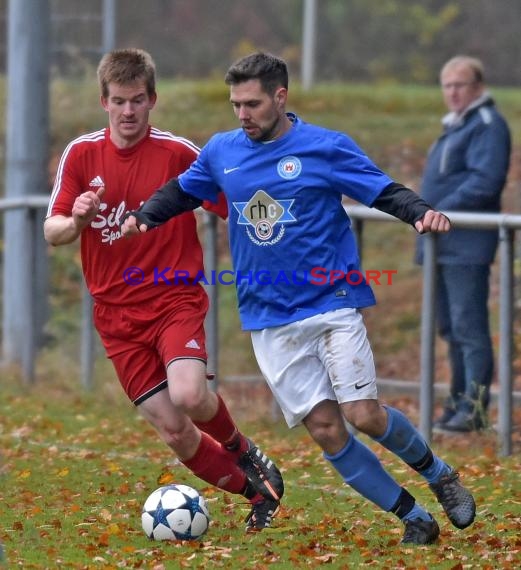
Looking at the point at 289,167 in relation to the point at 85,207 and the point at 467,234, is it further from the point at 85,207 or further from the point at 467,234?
the point at 467,234

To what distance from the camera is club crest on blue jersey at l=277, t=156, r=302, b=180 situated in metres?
6.71

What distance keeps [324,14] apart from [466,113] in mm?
32189

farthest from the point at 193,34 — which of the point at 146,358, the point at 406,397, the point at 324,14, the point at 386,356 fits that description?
the point at 146,358

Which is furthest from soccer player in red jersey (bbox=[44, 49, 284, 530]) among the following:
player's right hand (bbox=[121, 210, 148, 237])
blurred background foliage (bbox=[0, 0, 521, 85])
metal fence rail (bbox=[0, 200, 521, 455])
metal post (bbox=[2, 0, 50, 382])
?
blurred background foliage (bbox=[0, 0, 521, 85])

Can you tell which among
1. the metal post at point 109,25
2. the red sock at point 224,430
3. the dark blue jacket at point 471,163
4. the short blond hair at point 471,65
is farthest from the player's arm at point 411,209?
the metal post at point 109,25

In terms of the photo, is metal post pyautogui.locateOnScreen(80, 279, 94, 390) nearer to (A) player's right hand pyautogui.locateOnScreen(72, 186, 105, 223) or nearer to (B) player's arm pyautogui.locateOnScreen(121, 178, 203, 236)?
(B) player's arm pyautogui.locateOnScreen(121, 178, 203, 236)

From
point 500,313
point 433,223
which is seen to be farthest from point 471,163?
point 433,223

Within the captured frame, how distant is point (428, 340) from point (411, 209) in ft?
9.73

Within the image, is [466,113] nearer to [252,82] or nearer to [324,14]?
[252,82]

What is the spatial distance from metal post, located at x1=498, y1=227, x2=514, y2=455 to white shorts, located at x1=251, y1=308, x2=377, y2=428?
247cm

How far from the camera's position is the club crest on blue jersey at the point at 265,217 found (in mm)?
6715

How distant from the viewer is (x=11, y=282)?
503 inches

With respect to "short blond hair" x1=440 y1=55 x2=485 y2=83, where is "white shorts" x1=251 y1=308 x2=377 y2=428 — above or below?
below

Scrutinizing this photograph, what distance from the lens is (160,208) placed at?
276 inches
